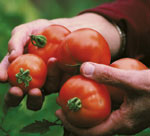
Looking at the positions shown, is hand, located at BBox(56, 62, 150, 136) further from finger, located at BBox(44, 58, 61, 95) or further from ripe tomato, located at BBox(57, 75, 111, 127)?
finger, located at BBox(44, 58, 61, 95)

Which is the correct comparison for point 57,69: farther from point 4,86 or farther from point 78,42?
point 4,86

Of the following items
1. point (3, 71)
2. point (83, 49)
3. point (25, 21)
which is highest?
point (83, 49)

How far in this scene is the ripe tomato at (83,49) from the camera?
1.11m

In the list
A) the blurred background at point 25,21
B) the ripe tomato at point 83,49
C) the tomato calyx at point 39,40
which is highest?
the ripe tomato at point 83,49

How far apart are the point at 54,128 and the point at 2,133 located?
48cm

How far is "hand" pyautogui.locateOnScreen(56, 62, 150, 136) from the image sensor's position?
1.08 meters

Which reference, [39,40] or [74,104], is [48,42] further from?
[74,104]

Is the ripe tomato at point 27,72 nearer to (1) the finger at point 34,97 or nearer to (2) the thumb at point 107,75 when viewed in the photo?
(1) the finger at point 34,97

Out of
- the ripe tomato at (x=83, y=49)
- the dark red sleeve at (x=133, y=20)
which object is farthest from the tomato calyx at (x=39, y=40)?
the dark red sleeve at (x=133, y=20)

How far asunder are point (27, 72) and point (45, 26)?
0.61 meters

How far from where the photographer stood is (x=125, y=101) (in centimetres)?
118

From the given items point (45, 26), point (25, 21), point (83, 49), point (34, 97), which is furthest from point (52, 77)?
point (25, 21)

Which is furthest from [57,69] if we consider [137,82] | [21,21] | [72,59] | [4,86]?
[21,21]

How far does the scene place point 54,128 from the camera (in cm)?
183
